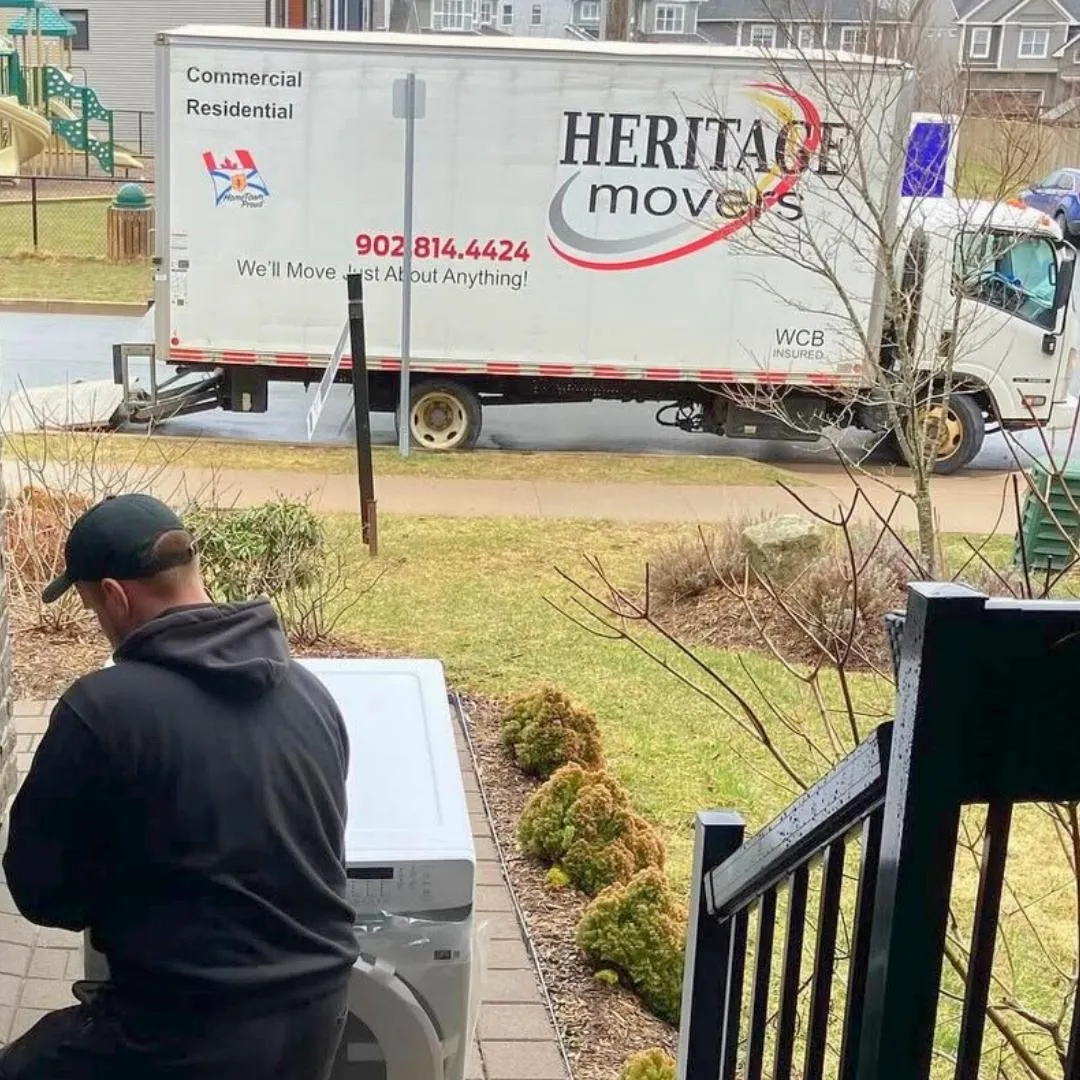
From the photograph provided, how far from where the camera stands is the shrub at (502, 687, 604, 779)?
618cm

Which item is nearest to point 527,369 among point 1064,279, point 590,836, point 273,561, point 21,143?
point 1064,279

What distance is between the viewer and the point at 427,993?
3.19 meters

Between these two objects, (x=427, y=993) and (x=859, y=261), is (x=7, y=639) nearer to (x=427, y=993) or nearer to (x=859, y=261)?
(x=427, y=993)

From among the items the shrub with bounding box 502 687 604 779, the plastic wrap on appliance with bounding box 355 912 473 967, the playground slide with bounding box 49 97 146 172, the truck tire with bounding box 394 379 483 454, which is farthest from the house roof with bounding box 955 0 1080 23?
the plastic wrap on appliance with bounding box 355 912 473 967

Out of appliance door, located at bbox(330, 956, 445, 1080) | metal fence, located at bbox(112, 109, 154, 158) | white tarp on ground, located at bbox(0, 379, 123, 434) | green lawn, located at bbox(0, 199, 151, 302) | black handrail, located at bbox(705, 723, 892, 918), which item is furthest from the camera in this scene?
metal fence, located at bbox(112, 109, 154, 158)

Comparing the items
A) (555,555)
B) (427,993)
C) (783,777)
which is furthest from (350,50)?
(427,993)

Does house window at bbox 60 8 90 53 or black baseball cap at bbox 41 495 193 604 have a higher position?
house window at bbox 60 8 90 53

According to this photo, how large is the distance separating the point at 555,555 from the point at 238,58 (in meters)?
5.80

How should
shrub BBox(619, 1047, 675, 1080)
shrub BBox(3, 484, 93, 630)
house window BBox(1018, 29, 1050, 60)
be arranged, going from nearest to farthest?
shrub BBox(619, 1047, 675, 1080)
shrub BBox(3, 484, 93, 630)
house window BBox(1018, 29, 1050, 60)

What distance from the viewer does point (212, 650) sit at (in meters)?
2.48

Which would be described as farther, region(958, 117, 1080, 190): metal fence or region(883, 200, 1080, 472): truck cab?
region(883, 200, 1080, 472): truck cab

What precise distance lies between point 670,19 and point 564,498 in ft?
179

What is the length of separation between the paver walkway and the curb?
17705 mm

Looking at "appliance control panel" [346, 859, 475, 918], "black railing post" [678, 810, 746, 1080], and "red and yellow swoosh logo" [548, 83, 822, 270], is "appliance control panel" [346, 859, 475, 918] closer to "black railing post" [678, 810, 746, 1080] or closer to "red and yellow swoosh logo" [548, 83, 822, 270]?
"black railing post" [678, 810, 746, 1080]
